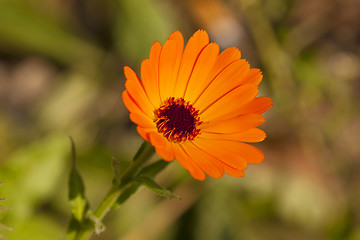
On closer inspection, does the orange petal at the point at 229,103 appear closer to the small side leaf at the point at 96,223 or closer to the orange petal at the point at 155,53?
the orange petal at the point at 155,53

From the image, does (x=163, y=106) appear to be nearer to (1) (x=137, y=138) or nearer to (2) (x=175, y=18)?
(1) (x=137, y=138)

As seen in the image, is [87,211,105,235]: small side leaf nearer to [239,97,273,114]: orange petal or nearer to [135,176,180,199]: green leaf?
[135,176,180,199]: green leaf

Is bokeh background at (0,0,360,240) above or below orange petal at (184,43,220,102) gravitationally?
below

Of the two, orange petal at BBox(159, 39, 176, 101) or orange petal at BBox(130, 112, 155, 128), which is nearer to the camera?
orange petal at BBox(130, 112, 155, 128)

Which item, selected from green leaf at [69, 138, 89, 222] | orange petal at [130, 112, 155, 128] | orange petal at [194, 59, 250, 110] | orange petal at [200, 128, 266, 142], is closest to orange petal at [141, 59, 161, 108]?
orange petal at [130, 112, 155, 128]

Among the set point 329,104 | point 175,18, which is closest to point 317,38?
point 329,104

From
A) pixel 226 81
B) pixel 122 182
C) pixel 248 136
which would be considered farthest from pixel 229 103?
pixel 122 182

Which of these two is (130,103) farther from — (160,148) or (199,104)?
(199,104)

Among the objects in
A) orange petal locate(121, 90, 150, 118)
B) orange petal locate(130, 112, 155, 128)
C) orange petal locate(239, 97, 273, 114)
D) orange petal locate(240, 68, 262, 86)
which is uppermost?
orange petal locate(240, 68, 262, 86)

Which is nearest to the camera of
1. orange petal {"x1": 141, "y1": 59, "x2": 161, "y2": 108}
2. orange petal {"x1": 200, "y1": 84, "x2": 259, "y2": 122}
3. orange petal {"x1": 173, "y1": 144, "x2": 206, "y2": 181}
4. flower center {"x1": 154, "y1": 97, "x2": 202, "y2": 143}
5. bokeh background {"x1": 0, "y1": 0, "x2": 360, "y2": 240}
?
orange petal {"x1": 173, "y1": 144, "x2": 206, "y2": 181}
